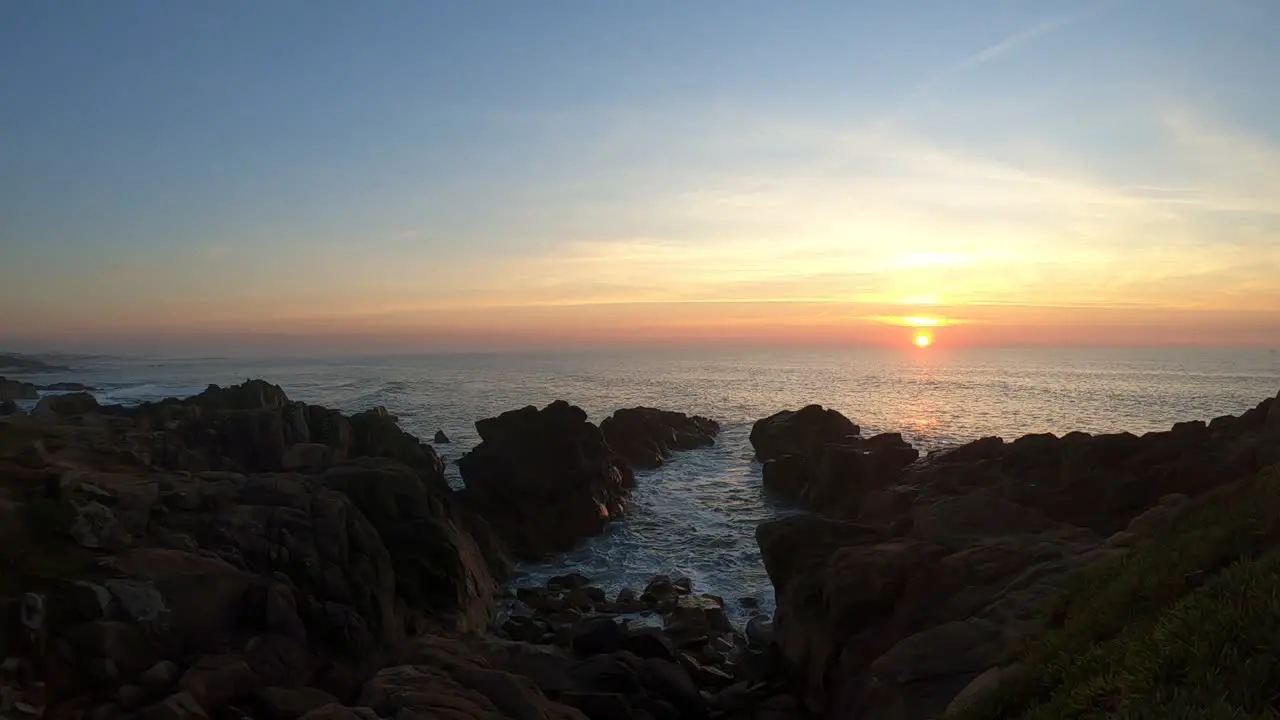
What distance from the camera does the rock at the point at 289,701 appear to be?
14.8 meters

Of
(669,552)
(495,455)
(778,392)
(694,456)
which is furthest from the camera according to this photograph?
(778,392)

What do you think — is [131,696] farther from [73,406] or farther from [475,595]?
[73,406]

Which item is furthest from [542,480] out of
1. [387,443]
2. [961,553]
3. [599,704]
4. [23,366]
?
[23,366]

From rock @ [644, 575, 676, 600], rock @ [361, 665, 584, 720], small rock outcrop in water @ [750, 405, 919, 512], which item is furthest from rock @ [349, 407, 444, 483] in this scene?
rock @ [361, 665, 584, 720]

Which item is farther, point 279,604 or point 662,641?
point 662,641

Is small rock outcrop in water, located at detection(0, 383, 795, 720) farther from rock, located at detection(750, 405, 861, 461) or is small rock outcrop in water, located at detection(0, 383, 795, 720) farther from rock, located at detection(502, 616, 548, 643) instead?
rock, located at detection(750, 405, 861, 461)

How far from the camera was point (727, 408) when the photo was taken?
10056 centimetres

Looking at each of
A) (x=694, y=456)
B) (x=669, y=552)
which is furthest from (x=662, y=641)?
(x=694, y=456)

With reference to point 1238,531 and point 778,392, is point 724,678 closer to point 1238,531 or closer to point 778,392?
point 1238,531

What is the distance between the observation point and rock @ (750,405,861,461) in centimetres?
5710

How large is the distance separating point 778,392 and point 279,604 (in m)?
114

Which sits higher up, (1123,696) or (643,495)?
(1123,696)

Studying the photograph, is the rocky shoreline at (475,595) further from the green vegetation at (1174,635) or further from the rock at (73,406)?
the rock at (73,406)

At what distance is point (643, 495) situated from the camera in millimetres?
47406
